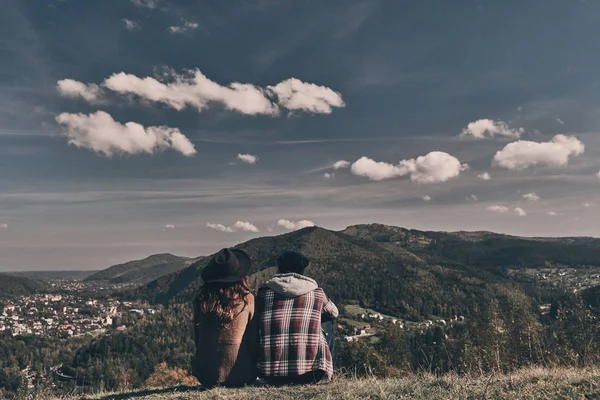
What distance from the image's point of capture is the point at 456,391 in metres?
5.11

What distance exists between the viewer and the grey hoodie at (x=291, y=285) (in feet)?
23.2

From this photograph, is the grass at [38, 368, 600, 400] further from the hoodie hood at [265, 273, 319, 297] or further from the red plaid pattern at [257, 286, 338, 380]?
the hoodie hood at [265, 273, 319, 297]

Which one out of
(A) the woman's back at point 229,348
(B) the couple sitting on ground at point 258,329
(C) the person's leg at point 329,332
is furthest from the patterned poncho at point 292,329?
(C) the person's leg at point 329,332

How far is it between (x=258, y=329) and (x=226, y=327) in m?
0.56

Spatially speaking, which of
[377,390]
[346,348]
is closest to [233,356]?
[377,390]

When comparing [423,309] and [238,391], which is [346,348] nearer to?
[238,391]

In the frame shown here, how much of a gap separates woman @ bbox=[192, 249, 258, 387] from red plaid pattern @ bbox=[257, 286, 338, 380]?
340mm

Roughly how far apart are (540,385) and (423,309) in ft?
649

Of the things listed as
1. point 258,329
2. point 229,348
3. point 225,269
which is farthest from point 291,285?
point 229,348

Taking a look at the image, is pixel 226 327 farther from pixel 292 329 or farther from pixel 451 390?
pixel 451 390

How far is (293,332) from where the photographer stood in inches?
271

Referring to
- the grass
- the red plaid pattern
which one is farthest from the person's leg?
the grass

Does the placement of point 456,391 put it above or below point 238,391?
above

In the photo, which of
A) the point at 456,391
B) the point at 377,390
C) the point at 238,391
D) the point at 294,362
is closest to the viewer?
the point at 456,391
